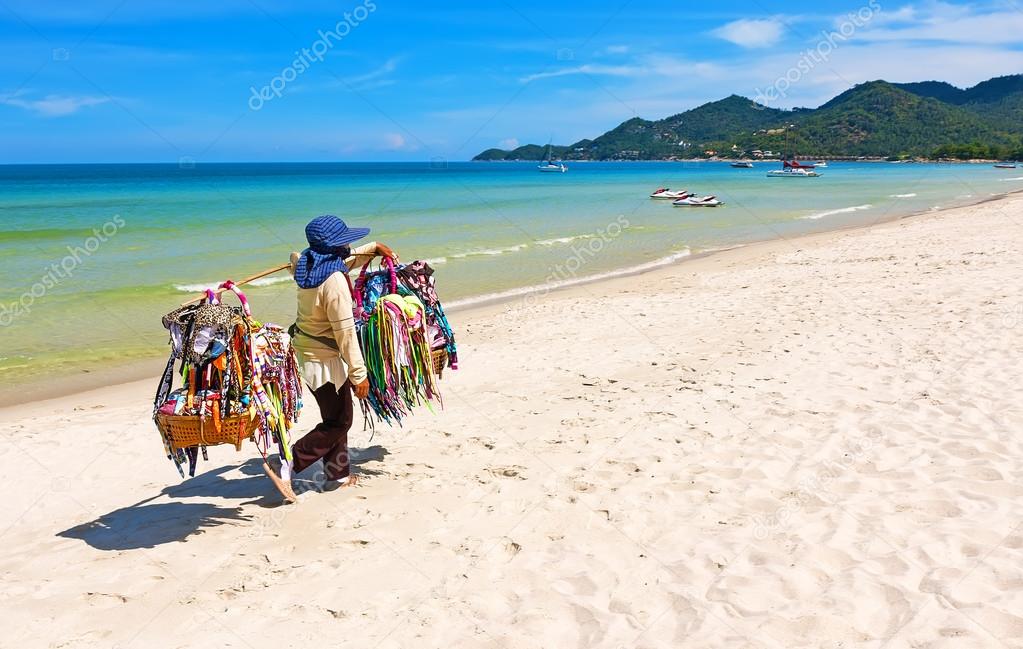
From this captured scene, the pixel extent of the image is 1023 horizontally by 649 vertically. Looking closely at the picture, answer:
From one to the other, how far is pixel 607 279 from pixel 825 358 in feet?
25.6

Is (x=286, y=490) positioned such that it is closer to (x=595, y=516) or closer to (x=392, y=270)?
(x=392, y=270)

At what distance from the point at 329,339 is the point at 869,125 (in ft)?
486

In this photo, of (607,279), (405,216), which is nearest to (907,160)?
(405,216)

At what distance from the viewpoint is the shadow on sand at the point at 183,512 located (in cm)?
409

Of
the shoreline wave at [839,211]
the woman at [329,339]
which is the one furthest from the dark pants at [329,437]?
the shoreline wave at [839,211]

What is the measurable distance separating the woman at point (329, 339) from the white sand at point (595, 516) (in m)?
0.32

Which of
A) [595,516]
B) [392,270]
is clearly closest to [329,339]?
[392,270]

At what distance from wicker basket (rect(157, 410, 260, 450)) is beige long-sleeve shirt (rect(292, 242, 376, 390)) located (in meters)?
0.59

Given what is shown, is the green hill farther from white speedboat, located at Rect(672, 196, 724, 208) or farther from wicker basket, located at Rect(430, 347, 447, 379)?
wicker basket, located at Rect(430, 347, 447, 379)

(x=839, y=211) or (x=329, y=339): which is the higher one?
(x=329, y=339)

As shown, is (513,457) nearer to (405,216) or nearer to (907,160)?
(405,216)

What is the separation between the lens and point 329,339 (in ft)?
14.2

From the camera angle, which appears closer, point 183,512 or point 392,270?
point 183,512

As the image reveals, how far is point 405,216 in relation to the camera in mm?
31969
